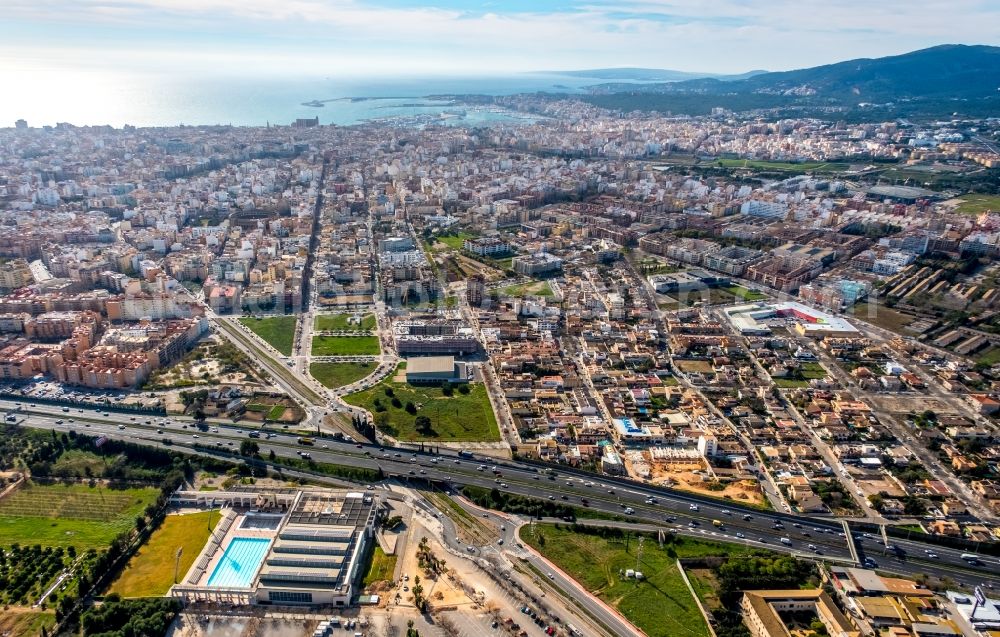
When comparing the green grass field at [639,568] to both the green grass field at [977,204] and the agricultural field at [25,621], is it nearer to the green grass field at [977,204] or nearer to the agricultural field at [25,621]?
the agricultural field at [25,621]

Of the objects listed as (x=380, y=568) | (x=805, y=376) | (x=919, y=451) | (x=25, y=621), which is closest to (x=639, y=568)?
(x=380, y=568)

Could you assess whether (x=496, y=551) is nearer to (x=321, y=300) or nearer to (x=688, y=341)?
(x=688, y=341)

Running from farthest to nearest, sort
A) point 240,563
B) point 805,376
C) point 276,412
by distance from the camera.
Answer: point 805,376, point 276,412, point 240,563

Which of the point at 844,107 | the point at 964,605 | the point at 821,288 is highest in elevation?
the point at 844,107

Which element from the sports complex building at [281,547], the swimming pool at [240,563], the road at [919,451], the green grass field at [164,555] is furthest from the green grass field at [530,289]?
the swimming pool at [240,563]

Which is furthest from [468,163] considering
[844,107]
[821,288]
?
[844,107]

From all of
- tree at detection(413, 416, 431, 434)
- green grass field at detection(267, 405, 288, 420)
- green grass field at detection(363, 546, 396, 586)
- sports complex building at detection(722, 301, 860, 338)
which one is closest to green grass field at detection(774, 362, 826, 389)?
sports complex building at detection(722, 301, 860, 338)

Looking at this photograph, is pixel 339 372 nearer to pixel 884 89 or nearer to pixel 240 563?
pixel 240 563
